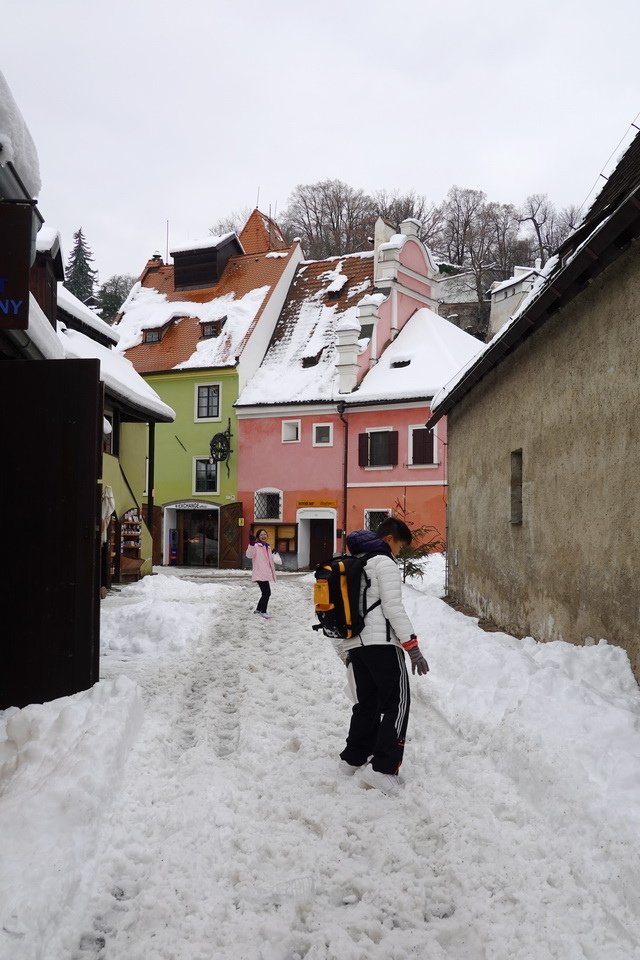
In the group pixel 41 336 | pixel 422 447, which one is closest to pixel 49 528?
pixel 41 336

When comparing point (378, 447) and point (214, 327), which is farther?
point (214, 327)

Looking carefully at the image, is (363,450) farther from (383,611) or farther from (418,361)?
(383,611)

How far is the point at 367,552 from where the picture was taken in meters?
5.60

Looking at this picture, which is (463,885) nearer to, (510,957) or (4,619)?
(510,957)

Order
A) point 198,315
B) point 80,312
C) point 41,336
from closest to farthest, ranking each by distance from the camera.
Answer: point 41,336, point 80,312, point 198,315

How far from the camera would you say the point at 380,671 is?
5.40 meters

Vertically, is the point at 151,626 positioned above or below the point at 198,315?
below

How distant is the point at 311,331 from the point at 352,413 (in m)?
5.40

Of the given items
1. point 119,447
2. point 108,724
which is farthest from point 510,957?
point 119,447

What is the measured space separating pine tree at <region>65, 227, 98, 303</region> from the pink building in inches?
1234

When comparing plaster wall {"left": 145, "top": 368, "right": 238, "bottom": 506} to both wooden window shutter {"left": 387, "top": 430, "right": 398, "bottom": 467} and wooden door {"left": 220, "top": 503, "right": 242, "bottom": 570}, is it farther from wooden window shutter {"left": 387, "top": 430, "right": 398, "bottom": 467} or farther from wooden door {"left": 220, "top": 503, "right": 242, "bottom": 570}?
wooden window shutter {"left": 387, "top": 430, "right": 398, "bottom": 467}

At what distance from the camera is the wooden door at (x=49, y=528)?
22.8 feet

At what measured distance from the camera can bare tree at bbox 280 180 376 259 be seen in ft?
164

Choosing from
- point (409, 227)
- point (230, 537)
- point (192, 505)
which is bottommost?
point (230, 537)
